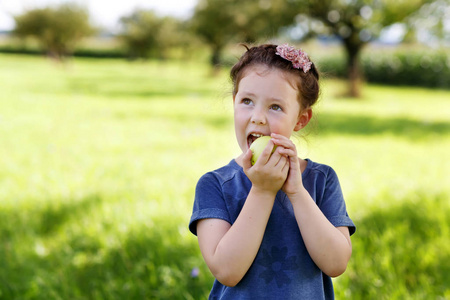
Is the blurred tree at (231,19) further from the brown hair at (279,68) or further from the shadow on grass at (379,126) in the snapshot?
the brown hair at (279,68)

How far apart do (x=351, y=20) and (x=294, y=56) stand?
17261 millimetres

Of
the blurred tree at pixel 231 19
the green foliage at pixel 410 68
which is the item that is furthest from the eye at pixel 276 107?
the green foliage at pixel 410 68

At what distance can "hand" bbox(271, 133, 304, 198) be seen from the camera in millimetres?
1324

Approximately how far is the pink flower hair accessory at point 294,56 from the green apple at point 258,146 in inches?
11.0

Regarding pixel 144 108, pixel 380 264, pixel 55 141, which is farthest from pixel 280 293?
pixel 144 108

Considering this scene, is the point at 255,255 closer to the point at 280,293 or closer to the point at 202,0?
the point at 280,293

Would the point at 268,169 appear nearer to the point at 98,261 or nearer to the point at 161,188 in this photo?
the point at 98,261

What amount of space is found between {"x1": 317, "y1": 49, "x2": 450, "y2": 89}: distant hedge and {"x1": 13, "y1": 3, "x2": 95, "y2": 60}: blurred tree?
23578mm

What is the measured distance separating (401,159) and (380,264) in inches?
134

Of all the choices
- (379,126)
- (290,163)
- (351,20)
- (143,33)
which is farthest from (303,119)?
(143,33)

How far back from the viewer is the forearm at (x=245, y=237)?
4.36 ft

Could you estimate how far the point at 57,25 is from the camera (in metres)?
41.0

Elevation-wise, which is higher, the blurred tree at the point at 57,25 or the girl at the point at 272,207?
the blurred tree at the point at 57,25

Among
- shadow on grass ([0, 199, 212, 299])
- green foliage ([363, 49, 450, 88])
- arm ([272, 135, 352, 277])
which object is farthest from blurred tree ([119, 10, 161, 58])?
arm ([272, 135, 352, 277])
